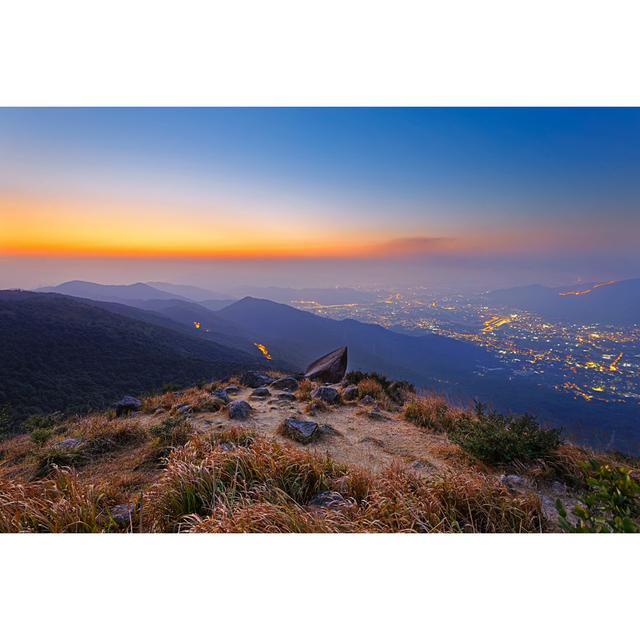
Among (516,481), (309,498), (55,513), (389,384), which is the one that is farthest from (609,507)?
(389,384)

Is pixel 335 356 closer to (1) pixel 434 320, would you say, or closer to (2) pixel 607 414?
(2) pixel 607 414

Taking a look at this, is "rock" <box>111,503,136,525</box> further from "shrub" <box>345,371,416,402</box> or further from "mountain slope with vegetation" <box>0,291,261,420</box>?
"mountain slope with vegetation" <box>0,291,261,420</box>

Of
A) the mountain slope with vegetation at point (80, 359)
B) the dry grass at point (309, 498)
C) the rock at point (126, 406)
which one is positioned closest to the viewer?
the dry grass at point (309, 498)

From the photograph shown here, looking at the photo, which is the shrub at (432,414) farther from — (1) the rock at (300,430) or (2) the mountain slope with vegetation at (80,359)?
(2) the mountain slope with vegetation at (80,359)

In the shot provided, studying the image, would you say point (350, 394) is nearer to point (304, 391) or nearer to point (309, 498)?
point (304, 391)

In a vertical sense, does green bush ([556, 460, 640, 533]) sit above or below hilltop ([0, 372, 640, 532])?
above

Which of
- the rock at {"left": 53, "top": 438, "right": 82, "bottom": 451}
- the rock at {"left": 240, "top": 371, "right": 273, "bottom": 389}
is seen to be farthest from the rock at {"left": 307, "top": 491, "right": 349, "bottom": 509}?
the rock at {"left": 240, "top": 371, "right": 273, "bottom": 389}

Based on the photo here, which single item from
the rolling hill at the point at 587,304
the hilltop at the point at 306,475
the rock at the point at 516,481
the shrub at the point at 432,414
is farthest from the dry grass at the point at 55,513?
the rolling hill at the point at 587,304
